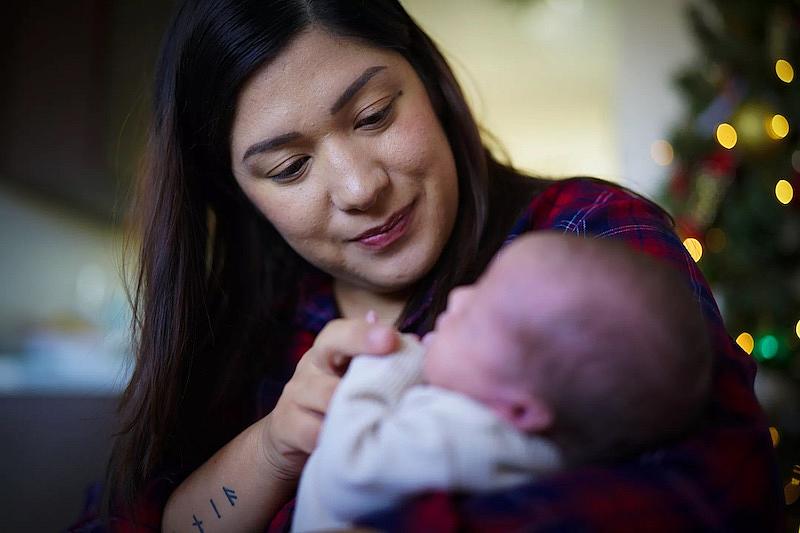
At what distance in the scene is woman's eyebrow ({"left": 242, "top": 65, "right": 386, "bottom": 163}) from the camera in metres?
0.97

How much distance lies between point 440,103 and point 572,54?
11.7 feet

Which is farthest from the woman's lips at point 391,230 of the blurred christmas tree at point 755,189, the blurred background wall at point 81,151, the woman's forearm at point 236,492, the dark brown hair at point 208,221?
the blurred christmas tree at point 755,189

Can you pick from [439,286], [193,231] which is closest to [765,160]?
[439,286]

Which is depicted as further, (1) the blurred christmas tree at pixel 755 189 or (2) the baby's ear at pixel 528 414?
(1) the blurred christmas tree at pixel 755 189

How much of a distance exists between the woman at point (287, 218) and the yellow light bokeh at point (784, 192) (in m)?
1.25

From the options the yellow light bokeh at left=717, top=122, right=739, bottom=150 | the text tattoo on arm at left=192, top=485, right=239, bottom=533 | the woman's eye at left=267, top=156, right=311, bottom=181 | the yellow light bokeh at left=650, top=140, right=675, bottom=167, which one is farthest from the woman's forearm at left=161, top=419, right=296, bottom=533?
the yellow light bokeh at left=650, top=140, right=675, bottom=167

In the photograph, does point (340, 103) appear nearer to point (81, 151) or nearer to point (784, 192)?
point (784, 192)

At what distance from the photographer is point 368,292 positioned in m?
1.21

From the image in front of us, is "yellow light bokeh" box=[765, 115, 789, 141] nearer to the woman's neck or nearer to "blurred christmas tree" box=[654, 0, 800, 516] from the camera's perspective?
"blurred christmas tree" box=[654, 0, 800, 516]

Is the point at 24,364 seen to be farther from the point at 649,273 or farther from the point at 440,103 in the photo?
the point at 649,273

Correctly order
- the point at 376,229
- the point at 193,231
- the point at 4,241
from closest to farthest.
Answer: the point at 376,229, the point at 193,231, the point at 4,241

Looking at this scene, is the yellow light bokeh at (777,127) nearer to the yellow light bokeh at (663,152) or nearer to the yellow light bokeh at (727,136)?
the yellow light bokeh at (727,136)

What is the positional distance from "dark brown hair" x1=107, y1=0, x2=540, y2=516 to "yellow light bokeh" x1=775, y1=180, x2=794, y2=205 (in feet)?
4.10

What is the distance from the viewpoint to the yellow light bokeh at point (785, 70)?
2127 mm
